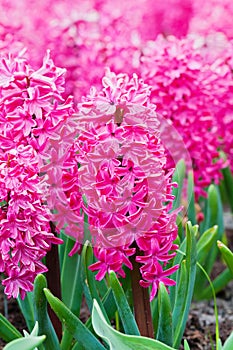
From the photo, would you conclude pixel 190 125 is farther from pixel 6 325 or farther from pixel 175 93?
pixel 6 325

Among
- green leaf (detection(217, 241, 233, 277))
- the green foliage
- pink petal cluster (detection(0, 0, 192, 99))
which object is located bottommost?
the green foliage

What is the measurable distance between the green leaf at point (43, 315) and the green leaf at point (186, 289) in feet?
0.86

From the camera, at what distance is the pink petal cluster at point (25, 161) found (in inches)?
53.5

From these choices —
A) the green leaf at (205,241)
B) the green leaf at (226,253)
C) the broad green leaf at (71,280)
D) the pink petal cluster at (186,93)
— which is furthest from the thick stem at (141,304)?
the pink petal cluster at (186,93)

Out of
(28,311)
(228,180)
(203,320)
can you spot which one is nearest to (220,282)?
(203,320)

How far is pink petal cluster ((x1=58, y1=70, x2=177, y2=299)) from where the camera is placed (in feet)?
4.43

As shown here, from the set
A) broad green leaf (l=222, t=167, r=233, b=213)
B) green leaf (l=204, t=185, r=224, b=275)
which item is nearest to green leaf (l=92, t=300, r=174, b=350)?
green leaf (l=204, t=185, r=224, b=275)

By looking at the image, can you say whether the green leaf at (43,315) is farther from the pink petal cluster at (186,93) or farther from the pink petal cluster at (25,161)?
the pink petal cluster at (186,93)

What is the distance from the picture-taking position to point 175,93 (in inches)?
79.0

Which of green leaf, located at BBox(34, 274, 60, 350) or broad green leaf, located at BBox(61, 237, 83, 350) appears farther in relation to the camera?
broad green leaf, located at BBox(61, 237, 83, 350)

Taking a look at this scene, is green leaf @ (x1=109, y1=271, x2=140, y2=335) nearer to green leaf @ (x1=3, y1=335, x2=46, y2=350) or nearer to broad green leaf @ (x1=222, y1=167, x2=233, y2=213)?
green leaf @ (x1=3, y1=335, x2=46, y2=350)

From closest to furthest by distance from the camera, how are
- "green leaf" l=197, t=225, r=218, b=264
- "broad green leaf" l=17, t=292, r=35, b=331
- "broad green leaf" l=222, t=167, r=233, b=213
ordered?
"broad green leaf" l=17, t=292, r=35, b=331 < "green leaf" l=197, t=225, r=218, b=264 < "broad green leaf" l=222, t=167, r=233, b=213

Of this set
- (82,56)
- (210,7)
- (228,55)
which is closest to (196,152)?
(228,55)

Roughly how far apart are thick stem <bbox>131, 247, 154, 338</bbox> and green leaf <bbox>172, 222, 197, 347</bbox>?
82mm
